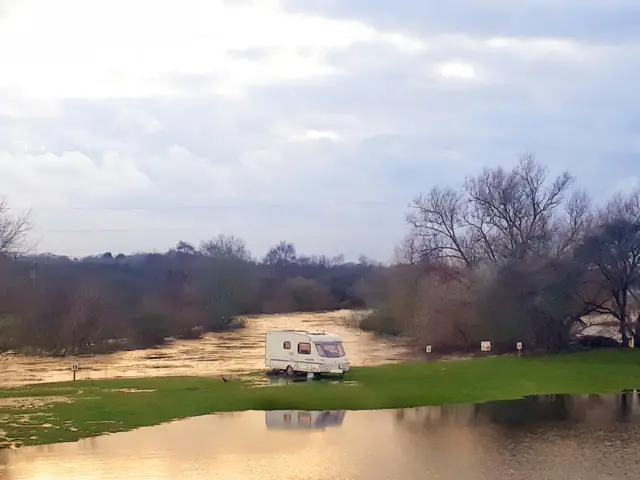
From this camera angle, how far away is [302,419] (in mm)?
25781

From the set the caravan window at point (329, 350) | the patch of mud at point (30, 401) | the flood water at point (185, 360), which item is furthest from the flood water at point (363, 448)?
the flood water at point (185, 360)

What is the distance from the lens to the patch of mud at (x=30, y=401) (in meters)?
27.3

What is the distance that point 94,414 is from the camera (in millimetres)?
25719

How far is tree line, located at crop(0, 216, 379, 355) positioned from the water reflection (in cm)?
2184

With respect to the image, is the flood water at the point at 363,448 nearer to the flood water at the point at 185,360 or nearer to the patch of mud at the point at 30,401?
the patch of mud at the point at 30,401

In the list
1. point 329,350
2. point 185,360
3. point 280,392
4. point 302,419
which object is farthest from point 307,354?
point 185,360

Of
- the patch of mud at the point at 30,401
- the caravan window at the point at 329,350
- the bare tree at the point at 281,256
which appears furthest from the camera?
the bare tree at the point at 281,256

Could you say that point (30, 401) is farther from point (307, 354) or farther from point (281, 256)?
point (281, 256)

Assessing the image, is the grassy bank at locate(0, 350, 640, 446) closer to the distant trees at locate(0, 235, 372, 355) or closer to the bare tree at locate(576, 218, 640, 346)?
Answer: the bare tree at locate(576, 218, 640, 346)

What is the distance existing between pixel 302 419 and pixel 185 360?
2318 centimetres

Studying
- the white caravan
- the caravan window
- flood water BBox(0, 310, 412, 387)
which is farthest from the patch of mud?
the caravan window

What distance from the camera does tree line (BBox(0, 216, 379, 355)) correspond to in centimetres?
5292

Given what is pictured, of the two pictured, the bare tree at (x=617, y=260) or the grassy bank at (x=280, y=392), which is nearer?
the grassy bank at (x=280, y=392)

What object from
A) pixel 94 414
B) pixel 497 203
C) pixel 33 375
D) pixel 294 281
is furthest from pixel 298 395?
pixel 294 281
